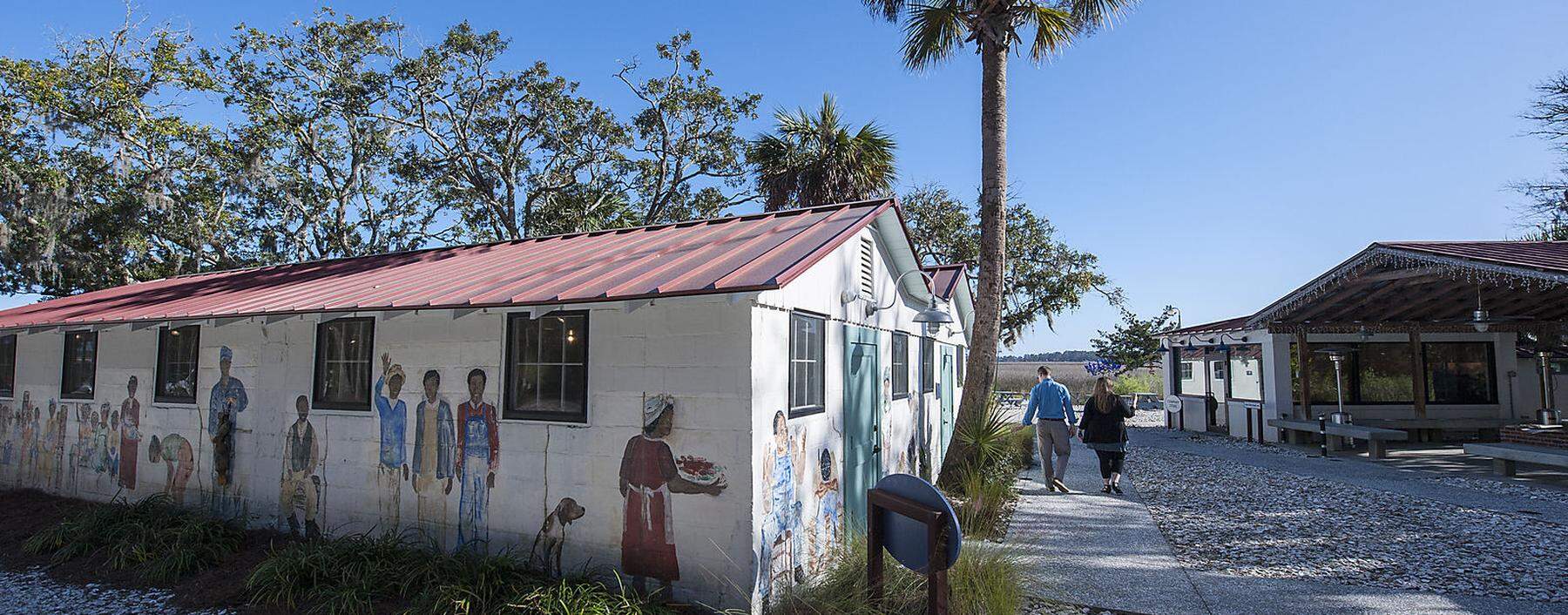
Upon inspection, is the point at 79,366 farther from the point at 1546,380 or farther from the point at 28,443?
the point at 1546,380

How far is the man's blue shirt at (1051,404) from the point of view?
10.4 metres

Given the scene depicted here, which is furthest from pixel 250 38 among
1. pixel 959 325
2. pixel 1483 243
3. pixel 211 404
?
pixel 1483 243

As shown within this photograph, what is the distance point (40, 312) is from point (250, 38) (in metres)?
13.5

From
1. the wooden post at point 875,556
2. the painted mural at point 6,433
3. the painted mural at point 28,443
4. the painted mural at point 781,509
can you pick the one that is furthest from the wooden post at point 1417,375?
the painted mural at point 6,433

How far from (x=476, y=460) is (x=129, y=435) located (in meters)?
5.60

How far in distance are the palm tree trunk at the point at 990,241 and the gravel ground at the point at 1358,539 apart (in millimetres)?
2508

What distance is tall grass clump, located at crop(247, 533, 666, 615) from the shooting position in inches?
197

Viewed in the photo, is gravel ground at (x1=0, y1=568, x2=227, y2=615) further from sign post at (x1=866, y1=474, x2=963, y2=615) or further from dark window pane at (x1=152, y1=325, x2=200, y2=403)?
sign post at (x1=866, y1=474, x2=963, y2=615)

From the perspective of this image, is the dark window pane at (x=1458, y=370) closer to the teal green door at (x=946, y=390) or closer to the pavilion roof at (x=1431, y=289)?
the pavilion roof at (x=1431, y=289)

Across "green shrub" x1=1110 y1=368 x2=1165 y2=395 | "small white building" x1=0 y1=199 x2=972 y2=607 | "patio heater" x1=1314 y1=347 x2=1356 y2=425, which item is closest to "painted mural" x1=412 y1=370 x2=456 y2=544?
"small white building" x1=0 y1=199 x2=972 y2=607

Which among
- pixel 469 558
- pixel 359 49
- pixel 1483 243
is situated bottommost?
pixel 469 558

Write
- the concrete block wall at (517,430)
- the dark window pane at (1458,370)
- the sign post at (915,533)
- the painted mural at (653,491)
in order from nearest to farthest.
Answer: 1. the sign post at (915,533)
2. the concrete block wall at (517,430)
3. the painted mural at (653,491)
4. the dark window pane at (1458,370)

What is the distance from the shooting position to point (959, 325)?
15.1 m

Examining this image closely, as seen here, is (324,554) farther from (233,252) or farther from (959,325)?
(233,252)
